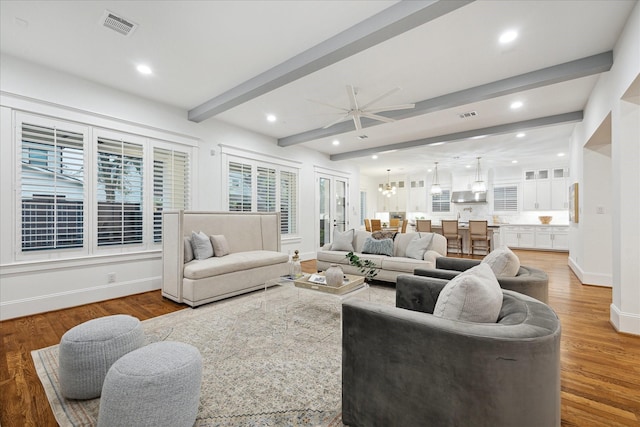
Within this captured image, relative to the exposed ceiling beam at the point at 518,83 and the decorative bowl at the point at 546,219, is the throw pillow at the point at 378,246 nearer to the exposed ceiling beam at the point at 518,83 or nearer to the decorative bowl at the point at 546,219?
the exposed ceiling beam at the point at 518,83

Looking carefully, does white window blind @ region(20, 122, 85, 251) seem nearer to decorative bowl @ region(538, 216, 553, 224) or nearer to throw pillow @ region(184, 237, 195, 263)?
throw pillow @ region(184, 237, 195, 263)

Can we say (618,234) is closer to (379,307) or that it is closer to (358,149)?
(379,307)

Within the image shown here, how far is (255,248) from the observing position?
5090 millimetres

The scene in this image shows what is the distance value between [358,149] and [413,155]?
5.81 ft

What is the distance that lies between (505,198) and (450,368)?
1036 cm

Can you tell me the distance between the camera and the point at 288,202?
22.6 feet

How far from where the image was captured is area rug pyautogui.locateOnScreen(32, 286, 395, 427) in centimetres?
164

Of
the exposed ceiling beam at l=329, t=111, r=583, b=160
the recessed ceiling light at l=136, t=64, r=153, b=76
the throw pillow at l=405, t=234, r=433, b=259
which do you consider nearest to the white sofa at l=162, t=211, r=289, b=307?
the recessed ceiling light at l=136, t=64, r=153, b=76

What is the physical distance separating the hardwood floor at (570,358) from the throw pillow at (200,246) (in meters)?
0.72

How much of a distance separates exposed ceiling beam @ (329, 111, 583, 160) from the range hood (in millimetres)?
4333

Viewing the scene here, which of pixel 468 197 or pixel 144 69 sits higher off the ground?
pixel 144 69

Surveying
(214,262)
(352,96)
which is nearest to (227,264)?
(214,262)

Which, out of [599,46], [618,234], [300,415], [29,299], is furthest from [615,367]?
[29,299]

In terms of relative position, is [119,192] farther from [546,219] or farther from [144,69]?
[546,219]
